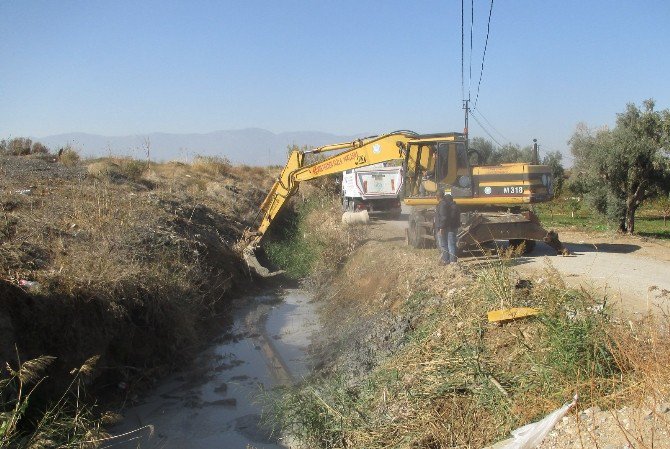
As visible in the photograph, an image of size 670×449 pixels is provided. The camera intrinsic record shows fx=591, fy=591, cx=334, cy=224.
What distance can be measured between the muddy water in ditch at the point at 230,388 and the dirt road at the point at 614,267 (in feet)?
13.4

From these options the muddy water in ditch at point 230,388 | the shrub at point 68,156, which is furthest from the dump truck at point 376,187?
the shrub at point 68,156

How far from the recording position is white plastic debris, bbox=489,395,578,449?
4.66m

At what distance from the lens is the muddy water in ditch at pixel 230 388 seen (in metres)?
7.99

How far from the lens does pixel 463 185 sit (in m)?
13.1

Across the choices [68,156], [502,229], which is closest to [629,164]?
[502,229]

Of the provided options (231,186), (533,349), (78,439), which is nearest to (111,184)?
(231,186)

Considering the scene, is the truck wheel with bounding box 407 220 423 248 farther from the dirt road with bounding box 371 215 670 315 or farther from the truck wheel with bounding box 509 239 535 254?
the truck wheel with bounding box 509 239 535 254

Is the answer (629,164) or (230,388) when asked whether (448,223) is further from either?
(629,164)

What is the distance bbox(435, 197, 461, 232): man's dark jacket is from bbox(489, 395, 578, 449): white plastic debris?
650 centimetres

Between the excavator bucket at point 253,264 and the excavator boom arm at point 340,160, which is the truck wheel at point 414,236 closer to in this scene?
the excavator boom arm at point 340,160

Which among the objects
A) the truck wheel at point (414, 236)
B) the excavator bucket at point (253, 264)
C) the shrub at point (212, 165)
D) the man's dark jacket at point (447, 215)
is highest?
the shrub at point (212, 165)

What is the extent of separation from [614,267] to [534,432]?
8.33m

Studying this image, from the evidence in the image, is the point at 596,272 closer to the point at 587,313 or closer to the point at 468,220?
the point at 468,220

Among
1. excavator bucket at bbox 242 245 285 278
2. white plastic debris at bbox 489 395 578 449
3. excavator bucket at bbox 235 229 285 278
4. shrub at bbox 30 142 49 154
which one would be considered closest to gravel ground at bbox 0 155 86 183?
excavator bucket at bbox 235 229 285 278
